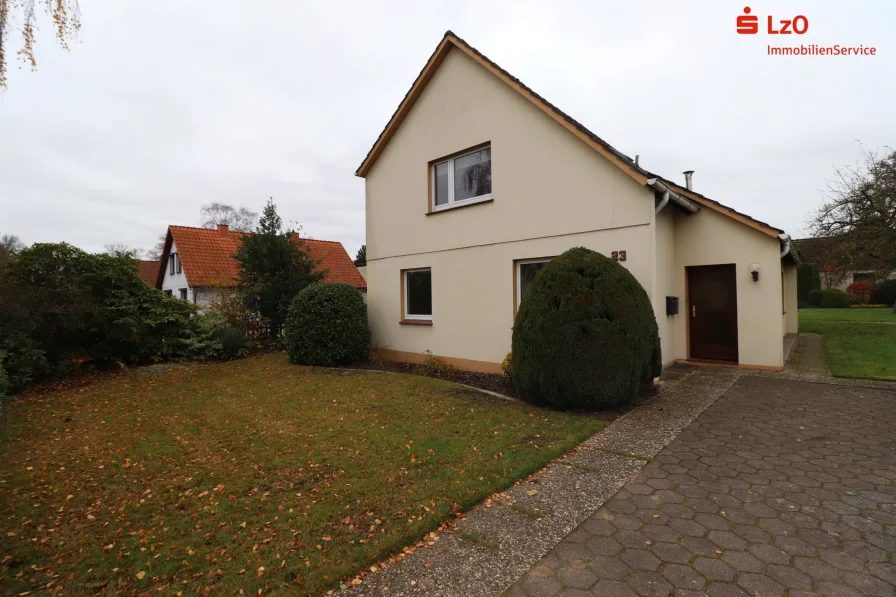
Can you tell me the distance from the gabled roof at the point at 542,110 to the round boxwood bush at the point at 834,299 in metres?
27.7

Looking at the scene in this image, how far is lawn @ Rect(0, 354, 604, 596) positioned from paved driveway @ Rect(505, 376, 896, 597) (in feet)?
3.38

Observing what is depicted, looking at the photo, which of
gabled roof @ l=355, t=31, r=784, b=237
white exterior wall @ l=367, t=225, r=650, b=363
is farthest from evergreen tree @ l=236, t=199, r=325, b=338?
white exterior wall @ l=367, t=225, r=650, b=363

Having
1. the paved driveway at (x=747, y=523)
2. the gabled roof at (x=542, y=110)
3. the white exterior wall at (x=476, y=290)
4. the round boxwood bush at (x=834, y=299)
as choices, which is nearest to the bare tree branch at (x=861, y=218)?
the gabled roof at (x=542, y=110)

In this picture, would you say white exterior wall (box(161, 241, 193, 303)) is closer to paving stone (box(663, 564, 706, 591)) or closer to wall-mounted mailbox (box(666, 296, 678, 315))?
wall-mounted mailbox (box(666, 296, 678, 315))

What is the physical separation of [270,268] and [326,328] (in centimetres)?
490

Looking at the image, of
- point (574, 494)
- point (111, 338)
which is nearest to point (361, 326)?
point (111, 338)

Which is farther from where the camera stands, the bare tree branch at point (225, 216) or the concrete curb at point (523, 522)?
the bare tree branch at point (225, 216)

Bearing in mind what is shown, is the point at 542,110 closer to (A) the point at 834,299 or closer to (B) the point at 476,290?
(B) the point at 476,290

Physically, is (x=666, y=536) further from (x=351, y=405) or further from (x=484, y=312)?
(x=484, y=312)

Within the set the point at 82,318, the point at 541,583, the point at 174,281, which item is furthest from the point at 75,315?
the point at 174,281

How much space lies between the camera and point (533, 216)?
8.48m

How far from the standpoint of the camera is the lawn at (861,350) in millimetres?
7797

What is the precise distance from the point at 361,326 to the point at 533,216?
17.5 feet

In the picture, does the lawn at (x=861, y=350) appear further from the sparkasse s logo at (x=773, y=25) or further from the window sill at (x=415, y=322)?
the window sill at (x=415, y=322)
